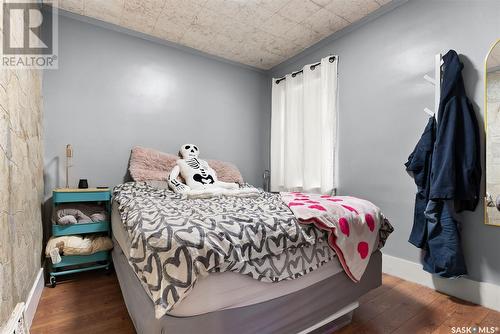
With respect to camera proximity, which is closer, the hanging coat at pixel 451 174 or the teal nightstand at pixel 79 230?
the hanging coat at pixel 451 174

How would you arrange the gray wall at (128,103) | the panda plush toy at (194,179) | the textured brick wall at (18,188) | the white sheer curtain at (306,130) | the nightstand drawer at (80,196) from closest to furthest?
the textured brick wall at (18,188), the nightstand drawer at (80,196), the panda plush toy at (194,179), the gray wall at (128,103), the white sheer curtain at (306,130)

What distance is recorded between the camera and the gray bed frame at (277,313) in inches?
36.7

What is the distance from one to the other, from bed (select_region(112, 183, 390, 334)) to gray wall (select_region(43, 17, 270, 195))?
1.37m

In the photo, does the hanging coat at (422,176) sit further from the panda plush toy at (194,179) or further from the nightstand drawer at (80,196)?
the nightstand drawer at (80,196)

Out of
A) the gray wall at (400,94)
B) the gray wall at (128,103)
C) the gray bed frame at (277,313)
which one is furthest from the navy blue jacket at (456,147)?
the gray wall at (128,103)

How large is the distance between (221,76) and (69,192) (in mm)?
2287

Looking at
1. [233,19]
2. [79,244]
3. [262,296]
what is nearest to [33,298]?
[79,244]

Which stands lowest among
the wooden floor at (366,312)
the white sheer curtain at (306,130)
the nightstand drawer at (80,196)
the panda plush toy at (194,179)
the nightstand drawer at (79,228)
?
the wooden floor at (366,312)

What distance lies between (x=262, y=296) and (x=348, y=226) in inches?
25.4

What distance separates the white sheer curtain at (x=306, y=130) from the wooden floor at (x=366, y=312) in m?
1.24

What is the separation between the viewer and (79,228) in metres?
2.05

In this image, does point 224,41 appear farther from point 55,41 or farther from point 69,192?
point 69,192

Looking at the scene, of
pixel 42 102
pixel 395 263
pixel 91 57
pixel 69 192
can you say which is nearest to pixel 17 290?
pixel 69 192

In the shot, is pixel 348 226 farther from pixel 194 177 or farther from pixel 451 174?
pixel 194 177
